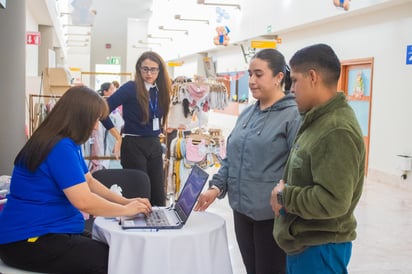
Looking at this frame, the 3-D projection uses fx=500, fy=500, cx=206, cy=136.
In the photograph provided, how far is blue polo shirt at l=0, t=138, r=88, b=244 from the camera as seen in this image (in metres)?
2.24

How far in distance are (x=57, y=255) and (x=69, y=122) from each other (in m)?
0.61

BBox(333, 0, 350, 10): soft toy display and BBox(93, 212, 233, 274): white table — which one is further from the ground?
BBox(333, 0, 350, 10): soft toy display

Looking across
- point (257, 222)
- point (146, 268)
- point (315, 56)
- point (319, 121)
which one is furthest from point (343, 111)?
point (146, 268)

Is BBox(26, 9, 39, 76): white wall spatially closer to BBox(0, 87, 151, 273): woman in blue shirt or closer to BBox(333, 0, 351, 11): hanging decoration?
BBox(333, 0, 351, 11): hanging decoration

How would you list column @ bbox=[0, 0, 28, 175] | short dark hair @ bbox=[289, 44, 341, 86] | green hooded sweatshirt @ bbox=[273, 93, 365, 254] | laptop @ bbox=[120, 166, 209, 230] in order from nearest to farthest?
green hooded sweatshirt @ bbox=[273, 93, 365, 254]
short dark hair @ bbox=[289, 44, 341, 86]
laptop @ bbox=[120, 166, 209, 230]
column @ bbox=[0, 0, 28, 175]

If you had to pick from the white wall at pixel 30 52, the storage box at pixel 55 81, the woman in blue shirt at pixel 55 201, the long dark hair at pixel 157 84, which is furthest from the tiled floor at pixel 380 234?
the white wall at pixel 30 52

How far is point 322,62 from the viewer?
184 centimetres

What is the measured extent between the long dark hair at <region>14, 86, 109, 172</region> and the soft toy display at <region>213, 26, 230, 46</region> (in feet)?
47.1

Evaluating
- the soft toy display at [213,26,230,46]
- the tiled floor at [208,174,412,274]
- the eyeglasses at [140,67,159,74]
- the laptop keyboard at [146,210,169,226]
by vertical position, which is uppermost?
the soft toy display at [213,26,230,46]

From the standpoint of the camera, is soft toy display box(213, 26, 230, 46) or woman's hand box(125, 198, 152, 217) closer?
woman's hand box(125, 198, 152, 217)

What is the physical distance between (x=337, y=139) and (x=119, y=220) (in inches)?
47.5

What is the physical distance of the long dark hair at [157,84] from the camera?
431 centimetres

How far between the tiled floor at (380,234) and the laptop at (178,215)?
1.63 meters

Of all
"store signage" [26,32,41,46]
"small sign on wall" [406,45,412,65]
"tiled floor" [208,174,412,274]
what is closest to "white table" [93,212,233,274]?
"tiled floor" [208,174,412,274]
